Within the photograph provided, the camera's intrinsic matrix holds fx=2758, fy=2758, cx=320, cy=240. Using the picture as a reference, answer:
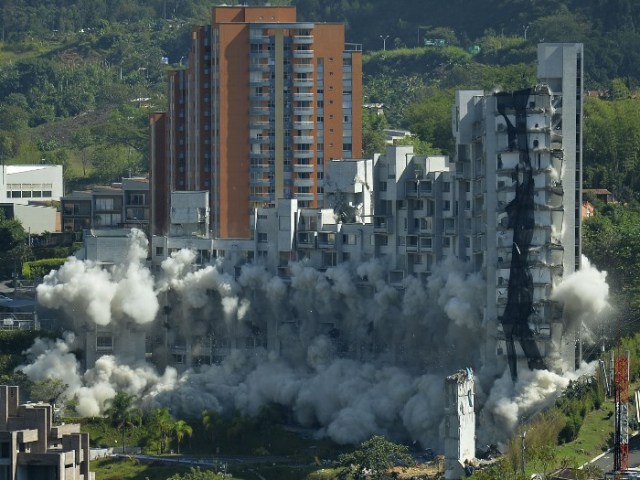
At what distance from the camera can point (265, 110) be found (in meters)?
115

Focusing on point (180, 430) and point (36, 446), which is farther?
point (180, 430)

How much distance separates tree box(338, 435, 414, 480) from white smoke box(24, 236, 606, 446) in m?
3.96

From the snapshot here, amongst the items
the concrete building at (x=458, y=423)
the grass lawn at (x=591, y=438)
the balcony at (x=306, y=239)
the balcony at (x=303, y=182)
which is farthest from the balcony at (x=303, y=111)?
the grass lawn at (x=591, y=438)

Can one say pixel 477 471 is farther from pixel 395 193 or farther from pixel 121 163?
pixel 121 163

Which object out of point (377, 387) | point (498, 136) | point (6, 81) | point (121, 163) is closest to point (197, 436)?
point (377, 387)

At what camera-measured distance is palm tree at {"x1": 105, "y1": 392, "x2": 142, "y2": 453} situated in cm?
10044

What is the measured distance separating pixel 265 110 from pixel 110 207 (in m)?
19.5

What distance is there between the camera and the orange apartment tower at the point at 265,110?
115000 millimetres

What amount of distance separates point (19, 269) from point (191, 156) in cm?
1240

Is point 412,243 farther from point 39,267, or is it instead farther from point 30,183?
point 30,183

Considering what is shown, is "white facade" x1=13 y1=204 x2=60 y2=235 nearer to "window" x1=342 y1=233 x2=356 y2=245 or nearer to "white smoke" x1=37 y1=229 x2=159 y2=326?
"white smoke" x1=37 y1=229 x2=159 y2=326

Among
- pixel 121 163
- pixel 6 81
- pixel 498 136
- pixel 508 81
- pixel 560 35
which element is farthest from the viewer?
pixel 6 81

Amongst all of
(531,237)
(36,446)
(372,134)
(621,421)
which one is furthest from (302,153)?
(36,446)

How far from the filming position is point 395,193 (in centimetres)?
10125
